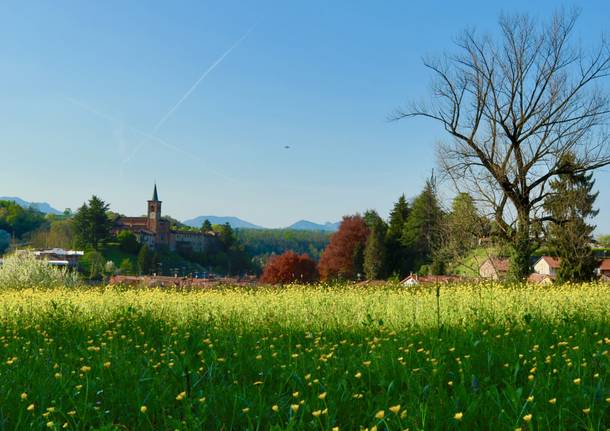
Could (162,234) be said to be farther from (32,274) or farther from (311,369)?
(311,369)

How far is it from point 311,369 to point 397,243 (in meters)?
46.8

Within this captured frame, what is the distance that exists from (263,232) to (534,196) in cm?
15699

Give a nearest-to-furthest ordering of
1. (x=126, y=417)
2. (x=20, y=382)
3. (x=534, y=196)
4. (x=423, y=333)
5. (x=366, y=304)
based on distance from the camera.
A: 1. (x=126, y=417)
2. (x=20, y=382)
3. (x=423, y=333)
4. (x=366, y=304)
5. (x=534, y=196)

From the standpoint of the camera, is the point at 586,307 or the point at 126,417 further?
the point at 586,307

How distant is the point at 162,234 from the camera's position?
429 feet

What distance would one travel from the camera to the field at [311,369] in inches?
135

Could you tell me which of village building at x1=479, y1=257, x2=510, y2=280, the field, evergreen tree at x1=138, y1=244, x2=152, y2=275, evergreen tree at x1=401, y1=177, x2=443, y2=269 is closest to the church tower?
evergreen tree at x1=138, y1=244, x2=152, y2=275

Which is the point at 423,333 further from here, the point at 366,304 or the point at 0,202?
the point at 0,202

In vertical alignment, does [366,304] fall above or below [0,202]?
below

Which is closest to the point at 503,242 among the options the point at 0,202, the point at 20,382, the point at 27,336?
the point at 27,336

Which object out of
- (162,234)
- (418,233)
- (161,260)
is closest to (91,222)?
(161,260)

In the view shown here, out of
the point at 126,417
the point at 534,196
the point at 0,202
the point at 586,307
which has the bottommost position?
the point at 126,417

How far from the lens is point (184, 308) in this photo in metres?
8.58

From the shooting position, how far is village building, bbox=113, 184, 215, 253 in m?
126
